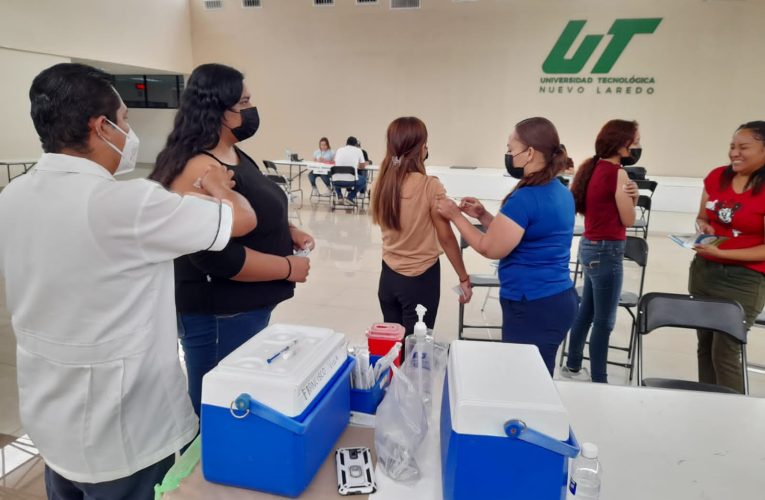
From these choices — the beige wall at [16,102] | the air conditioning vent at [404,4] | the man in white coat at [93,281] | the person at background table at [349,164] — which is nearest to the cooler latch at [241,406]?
the man in white coat at [93,281]

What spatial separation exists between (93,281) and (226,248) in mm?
369

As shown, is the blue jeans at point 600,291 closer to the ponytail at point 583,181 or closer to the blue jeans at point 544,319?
the ponytail at point 583,181

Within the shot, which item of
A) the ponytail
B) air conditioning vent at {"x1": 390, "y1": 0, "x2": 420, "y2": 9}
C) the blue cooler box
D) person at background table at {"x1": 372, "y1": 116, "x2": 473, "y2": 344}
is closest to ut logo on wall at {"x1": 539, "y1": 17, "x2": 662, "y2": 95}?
air conditioning vent at {"x1": 390, "y1": 0, "x2": 420, "y2": 9}

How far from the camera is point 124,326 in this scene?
3.26ft

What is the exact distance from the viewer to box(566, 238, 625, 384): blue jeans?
2.54 m

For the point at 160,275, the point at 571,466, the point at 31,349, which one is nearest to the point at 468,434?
the point at 571,466

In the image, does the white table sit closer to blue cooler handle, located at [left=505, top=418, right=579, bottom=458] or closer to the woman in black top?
blue cooler handle, located at [left=505, top=418, right=579, bottom=458]

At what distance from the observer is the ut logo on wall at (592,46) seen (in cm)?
928

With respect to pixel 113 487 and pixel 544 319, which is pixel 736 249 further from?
pixel 113 487

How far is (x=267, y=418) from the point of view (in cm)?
88

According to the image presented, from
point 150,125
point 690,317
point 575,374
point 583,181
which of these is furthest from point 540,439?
point 150,125

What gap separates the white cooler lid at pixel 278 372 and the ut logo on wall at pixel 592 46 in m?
10.4

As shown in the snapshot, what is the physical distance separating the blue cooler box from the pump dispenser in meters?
0.41

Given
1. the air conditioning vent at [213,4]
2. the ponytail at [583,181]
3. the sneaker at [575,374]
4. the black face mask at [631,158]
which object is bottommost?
the sneaker at [575,374]
